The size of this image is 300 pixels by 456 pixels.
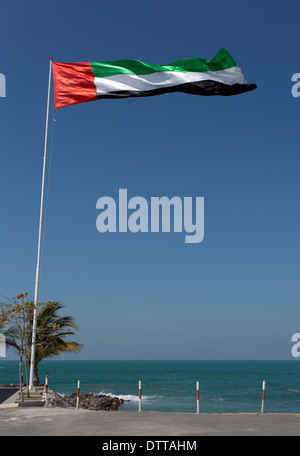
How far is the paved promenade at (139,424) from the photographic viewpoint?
13.3m

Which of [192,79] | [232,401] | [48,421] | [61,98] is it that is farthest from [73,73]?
[232,401]

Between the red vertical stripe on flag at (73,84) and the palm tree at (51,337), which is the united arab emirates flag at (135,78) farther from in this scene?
the palm tree at (51,337)

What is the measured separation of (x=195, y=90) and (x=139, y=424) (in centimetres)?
1454

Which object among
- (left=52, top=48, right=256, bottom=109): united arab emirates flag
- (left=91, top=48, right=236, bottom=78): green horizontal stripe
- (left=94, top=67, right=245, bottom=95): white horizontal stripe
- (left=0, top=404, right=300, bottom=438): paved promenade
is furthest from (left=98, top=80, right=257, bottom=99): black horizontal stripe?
(left=0, top=404, right=300, bottom=438): paved promenade

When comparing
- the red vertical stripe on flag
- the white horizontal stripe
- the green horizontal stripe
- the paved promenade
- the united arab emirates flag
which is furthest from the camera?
the red vertical stripe on flag

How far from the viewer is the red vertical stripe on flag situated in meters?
22.4

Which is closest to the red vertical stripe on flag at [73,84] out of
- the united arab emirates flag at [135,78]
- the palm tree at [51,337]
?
the united arab emirates flag at [135,78]

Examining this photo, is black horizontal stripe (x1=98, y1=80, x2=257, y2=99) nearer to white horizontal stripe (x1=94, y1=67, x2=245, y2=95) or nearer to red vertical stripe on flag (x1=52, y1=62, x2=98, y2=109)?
white horizontal stripe (x1=94, y1=67, x2=245, y2=95)

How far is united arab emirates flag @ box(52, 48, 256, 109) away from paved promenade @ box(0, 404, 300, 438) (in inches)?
529

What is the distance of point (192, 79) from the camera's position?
22125mm

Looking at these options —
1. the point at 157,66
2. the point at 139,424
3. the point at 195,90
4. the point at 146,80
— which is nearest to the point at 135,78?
the point at 146,80

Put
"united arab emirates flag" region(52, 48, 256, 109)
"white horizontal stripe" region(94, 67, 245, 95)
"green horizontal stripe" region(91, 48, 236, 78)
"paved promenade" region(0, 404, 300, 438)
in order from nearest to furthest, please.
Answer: "paved promenade" region(0, 404, 300, 438) < "green horizontal stripe" region(91, 48, 236, 78) < "united arab emirates flag" region(52, 48, 256, 109) < "white horizontal stripe" region(94, 67, 245, 95)

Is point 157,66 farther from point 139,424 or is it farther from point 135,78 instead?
point 139,424
